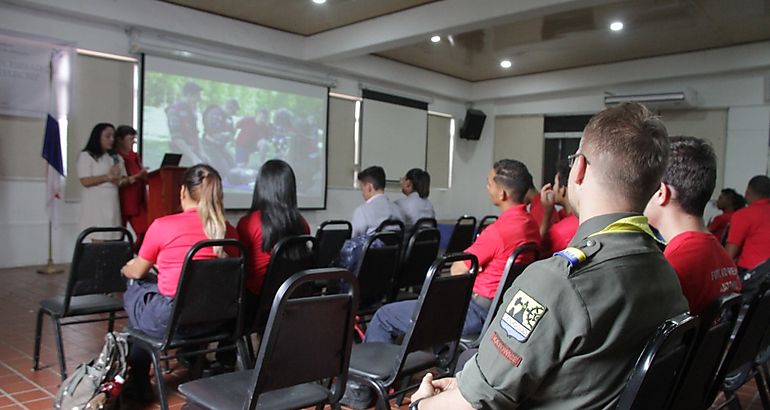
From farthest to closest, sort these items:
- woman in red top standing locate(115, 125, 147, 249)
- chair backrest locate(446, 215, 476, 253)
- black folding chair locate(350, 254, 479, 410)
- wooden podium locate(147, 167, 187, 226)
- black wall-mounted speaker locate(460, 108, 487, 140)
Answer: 1. black wall-mounted speaker locate(460, 108, 487, 140)
2. woman in red top standing locate(115, 125, 147, 249)
3. chair backrest locate(446, 215, 476, 253)
4. wooden podium locate(147, 167, 187, 226)
5. black folding chair locate(350, 254, 479, 410)

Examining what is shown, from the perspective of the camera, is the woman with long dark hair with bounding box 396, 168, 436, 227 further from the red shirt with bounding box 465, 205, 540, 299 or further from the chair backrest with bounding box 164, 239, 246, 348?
the chair backrest with bounding box 164, 239, 246, 348

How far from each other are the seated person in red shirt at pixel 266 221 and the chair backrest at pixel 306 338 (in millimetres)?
997

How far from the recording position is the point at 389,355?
2.02m

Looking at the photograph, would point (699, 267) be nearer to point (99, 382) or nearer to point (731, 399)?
point (731, 399)

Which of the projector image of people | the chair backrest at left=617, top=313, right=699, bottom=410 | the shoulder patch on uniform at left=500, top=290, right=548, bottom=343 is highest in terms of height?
the projector image of people

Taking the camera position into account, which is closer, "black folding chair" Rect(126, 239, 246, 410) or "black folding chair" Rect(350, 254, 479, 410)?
"black folding chair" Rect(350, 254, 479, 410)

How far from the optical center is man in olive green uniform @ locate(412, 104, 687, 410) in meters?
0.87

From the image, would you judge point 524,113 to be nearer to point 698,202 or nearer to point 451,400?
point 698,202

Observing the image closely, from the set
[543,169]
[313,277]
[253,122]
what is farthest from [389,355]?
[543,169]

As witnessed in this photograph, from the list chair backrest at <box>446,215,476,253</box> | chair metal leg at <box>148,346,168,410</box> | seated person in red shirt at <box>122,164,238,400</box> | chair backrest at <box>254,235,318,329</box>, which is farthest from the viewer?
chair backrest at <box>446,215,476,253</box>

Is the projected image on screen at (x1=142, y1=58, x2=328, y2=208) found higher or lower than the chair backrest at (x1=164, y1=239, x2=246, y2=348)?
higher

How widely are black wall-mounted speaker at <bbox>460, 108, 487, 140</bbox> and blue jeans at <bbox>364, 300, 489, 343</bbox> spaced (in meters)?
8.55

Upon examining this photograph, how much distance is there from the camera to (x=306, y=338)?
154 centimetres

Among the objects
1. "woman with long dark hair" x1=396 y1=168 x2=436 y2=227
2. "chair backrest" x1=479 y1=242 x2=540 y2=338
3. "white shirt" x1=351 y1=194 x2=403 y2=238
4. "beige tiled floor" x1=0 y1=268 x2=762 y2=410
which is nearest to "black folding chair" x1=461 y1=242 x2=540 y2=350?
"chair backrest" x1=479 y1=242 x2=540 y2=338
